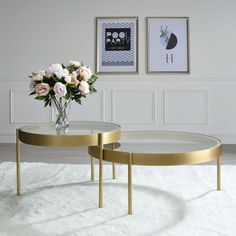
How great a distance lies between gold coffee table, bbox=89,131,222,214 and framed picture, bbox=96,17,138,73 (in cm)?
285

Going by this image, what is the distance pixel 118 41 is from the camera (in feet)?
20.5

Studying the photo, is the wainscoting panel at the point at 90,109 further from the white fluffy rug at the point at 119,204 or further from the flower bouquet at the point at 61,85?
the flower bouquet at the point at 61,85

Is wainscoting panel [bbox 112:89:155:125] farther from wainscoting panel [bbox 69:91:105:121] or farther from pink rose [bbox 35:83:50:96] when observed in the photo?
pink rose [bbox 35:83:50:96]

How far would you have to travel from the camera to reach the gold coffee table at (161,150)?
8.96ft

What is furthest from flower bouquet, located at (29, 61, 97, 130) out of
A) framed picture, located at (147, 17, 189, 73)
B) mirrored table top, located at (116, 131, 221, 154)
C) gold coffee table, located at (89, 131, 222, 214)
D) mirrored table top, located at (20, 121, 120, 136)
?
framed picture, located at (147, 17, 189, 73)

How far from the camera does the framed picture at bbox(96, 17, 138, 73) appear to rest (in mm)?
6258

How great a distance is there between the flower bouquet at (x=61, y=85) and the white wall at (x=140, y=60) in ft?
9.76

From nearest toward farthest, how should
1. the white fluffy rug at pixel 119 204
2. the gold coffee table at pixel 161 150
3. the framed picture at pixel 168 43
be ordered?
the white fluffy rug at pixel 119 204, the gold coffee table at pixel 161 150, the framed picture at pixel 168 43

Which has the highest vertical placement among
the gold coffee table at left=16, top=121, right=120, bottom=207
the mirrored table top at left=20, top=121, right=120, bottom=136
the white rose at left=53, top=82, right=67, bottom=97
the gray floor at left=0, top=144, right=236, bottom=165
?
the white rose at left=53, top=82, right=67, bottom=97

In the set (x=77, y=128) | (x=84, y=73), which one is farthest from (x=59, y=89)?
(x=77, y=128)

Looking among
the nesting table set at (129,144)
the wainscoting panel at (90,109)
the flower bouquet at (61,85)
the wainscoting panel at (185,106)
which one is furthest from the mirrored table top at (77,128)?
the wainscoting panel at (185,106)

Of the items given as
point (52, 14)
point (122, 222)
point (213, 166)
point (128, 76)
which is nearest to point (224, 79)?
point (128, 76)

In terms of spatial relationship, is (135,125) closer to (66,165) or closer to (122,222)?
(66,165)

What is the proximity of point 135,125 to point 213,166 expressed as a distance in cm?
214
